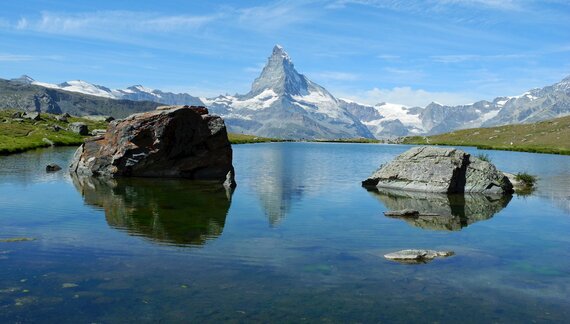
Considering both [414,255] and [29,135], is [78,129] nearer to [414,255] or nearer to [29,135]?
[29,135]

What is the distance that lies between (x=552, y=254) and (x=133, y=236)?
23243 millimetres

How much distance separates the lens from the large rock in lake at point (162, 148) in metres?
60.8

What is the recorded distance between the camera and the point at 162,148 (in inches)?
2429

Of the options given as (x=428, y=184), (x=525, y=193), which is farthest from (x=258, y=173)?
(x=525, y=193)

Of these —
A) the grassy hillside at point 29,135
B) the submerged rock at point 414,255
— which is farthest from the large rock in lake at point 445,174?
the grassy hillside at point 29,135

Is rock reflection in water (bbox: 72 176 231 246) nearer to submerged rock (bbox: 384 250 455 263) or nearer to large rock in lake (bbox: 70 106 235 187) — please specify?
large rock in lake (bbox: 70 106 235 187)

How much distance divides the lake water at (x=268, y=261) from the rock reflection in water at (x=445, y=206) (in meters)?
0.33

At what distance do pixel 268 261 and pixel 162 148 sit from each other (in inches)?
1613

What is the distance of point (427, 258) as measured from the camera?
24.8 metres

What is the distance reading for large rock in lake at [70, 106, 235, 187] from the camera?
60.8 m

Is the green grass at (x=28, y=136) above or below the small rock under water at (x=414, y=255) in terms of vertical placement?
above

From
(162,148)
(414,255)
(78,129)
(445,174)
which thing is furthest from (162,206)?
(78,129)

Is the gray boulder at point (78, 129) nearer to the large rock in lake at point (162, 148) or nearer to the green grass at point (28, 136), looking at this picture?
the green grass at point (28, 136)

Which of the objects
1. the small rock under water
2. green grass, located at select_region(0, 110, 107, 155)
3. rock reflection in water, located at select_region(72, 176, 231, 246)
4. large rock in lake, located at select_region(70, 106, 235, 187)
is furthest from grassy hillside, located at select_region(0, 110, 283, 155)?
the small rock under water
